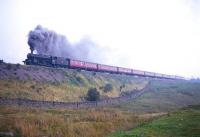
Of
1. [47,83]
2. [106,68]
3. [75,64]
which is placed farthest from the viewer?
[106,68]

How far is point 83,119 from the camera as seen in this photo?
26391mm

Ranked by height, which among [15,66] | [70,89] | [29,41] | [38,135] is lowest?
[38,135]

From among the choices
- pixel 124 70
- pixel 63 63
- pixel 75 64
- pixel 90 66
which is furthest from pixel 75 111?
pixel 124 70

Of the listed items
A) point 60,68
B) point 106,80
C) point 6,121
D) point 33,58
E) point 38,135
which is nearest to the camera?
point 38,135

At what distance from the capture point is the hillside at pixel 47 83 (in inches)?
1618

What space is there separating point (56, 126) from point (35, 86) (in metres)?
24.1

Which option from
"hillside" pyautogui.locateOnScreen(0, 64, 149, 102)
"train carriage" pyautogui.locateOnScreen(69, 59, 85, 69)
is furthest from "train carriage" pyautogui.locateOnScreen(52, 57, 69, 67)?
"hillside" pyautogui.locateOnScreen(0, 64, 149, 102)

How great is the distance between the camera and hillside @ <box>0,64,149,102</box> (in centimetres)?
4109

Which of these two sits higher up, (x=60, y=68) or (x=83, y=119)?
(x=60, y=68)

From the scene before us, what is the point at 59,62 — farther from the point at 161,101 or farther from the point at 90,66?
the point at 161,101

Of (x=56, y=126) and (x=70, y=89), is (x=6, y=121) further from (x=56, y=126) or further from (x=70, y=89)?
(x=70, y=89)

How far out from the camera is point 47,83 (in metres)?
49.3

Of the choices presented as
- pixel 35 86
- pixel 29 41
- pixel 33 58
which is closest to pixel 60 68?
pixel 33 58

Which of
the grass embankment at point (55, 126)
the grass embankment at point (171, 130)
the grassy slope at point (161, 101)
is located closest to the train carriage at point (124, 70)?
the grassy slope at point (161, 101)
